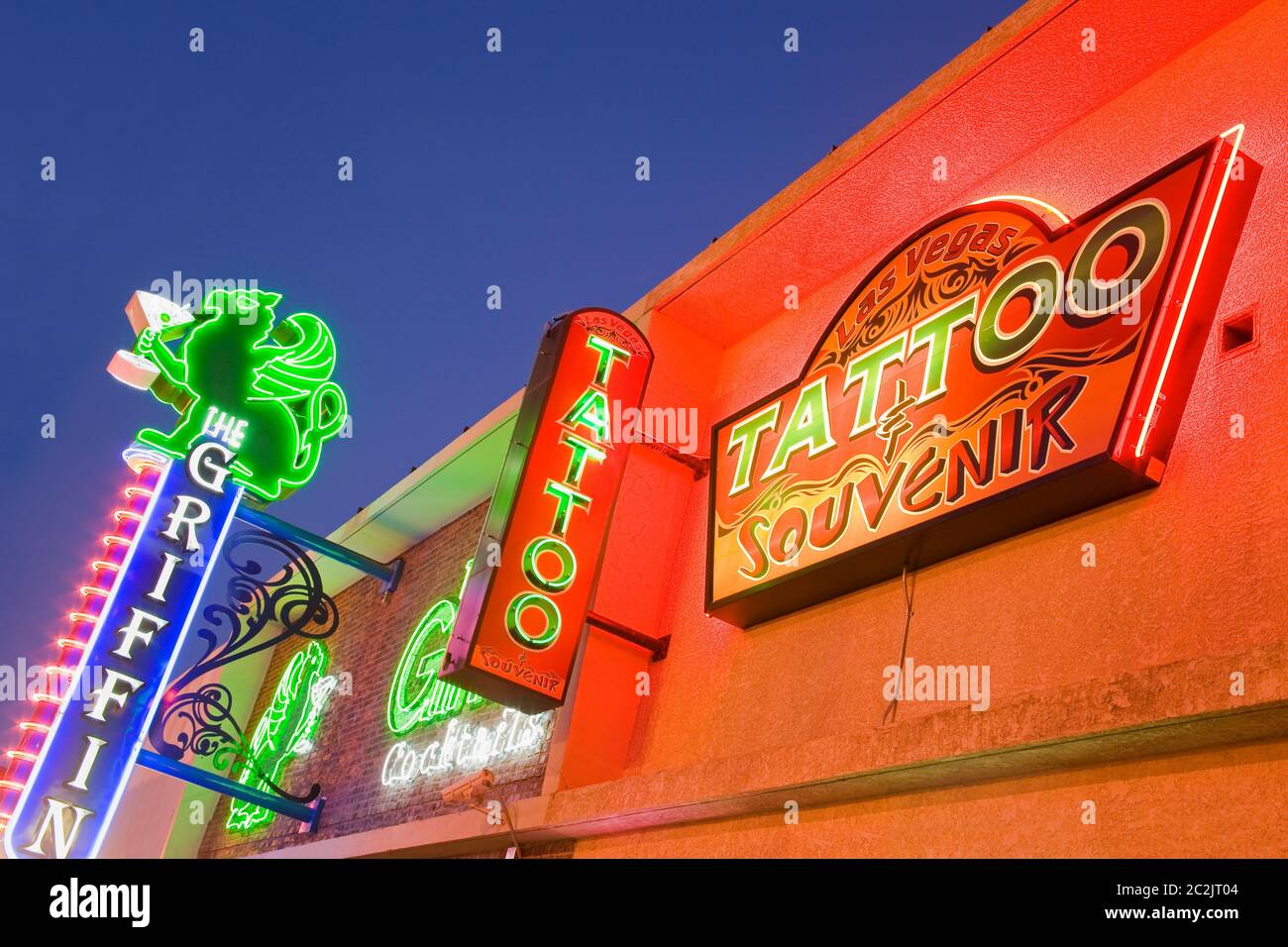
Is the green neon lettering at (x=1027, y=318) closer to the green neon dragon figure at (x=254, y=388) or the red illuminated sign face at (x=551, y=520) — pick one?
the red illuminated sign face at (x=551, y=520)

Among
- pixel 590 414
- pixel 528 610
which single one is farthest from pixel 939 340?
pixel 528 610

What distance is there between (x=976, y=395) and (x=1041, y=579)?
969 mm

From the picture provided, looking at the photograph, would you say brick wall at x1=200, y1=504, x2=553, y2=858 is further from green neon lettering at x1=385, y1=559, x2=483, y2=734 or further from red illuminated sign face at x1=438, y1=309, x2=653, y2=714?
red illuminated sign face at x1=438, y1=309, x2=653, y2=714

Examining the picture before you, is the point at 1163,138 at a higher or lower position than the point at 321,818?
higher

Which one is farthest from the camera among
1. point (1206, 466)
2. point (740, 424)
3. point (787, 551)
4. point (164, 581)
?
point (164, 581)

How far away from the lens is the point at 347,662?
11.3 m

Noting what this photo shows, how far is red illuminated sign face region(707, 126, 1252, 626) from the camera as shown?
15.2ft

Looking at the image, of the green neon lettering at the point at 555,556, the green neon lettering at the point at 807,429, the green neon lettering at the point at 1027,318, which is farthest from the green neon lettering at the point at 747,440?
the green neon lettering at the point at 1027,318

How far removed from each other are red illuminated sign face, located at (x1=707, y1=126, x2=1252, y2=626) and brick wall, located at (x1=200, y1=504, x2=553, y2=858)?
9.51ft
